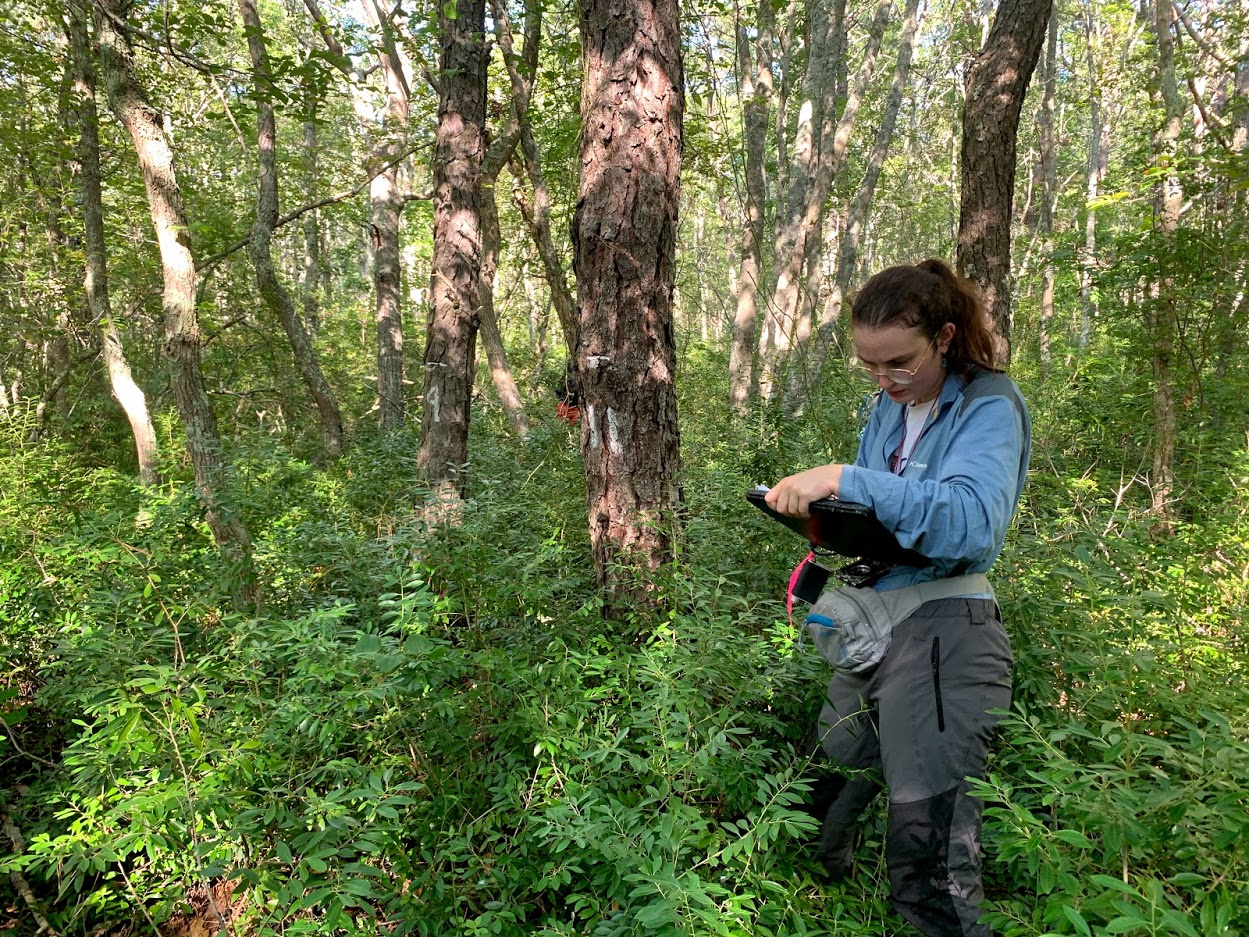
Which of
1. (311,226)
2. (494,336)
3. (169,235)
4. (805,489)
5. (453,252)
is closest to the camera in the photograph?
(805,489)

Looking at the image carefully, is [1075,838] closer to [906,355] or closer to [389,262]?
[906,355]

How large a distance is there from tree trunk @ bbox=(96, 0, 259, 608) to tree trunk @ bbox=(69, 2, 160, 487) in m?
1.47

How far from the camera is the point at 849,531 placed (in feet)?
5.87

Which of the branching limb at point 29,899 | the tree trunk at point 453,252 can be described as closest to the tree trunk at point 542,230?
the tree trunk at point 453,252

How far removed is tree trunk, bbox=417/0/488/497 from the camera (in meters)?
5.17

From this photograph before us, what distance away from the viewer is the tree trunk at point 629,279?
2943 mm

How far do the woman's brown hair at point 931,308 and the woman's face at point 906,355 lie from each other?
0.06 ft

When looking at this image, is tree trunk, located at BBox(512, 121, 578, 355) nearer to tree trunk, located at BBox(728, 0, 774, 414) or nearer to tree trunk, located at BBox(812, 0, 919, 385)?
tree trunk, located at BBox(728, 0, 774, 414)

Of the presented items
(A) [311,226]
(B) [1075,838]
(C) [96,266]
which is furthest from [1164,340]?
(A) [311,226]

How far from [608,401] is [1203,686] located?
2.36 meters

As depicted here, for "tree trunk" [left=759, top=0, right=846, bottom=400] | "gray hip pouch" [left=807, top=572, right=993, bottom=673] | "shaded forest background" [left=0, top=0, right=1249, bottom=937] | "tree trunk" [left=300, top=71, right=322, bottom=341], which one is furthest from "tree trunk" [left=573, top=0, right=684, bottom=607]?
"tree trunk" [left=300, top=71, right=322, bottom=341]

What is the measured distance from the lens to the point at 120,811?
1.78m

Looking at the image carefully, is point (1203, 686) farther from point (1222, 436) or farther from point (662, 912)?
point (1222, 436)

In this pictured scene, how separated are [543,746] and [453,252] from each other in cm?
416
